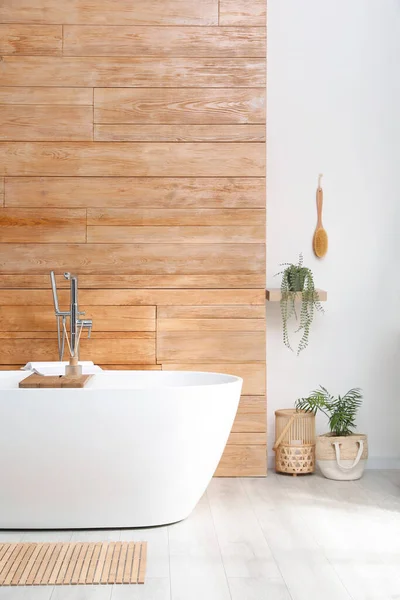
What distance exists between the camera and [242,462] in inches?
180

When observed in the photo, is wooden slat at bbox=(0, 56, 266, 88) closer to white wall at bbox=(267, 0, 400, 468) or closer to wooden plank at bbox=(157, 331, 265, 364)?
white wall at bbox=(267, 0, 400, 468)

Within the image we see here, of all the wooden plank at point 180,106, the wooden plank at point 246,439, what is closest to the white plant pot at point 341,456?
the wooden plank at point 246,439

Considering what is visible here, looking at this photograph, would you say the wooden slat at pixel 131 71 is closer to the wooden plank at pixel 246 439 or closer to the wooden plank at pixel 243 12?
the wooden plank at pixel 243 12

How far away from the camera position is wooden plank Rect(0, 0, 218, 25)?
453 centimetres

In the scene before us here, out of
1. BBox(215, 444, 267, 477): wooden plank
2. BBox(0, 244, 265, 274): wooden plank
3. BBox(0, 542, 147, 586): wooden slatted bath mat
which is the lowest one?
BBox(0, 542, 147, 586): wooden slatted bath mat

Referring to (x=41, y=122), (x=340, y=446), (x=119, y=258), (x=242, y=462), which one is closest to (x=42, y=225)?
(x=119, y=258)

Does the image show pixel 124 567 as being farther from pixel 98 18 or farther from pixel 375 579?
pixel 98 18

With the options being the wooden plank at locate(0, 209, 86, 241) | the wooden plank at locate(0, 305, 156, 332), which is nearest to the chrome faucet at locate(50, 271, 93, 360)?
the wooden plank at locate(0, 305, 156, 332)

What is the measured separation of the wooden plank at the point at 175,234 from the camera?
4547mm

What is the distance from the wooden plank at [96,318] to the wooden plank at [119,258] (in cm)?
21

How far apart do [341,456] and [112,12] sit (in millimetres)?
2775

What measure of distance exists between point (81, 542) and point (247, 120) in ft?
8.07

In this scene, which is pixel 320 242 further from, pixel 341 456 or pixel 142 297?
pixel 341 456

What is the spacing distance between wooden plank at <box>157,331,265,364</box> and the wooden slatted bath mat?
1.42 metres
